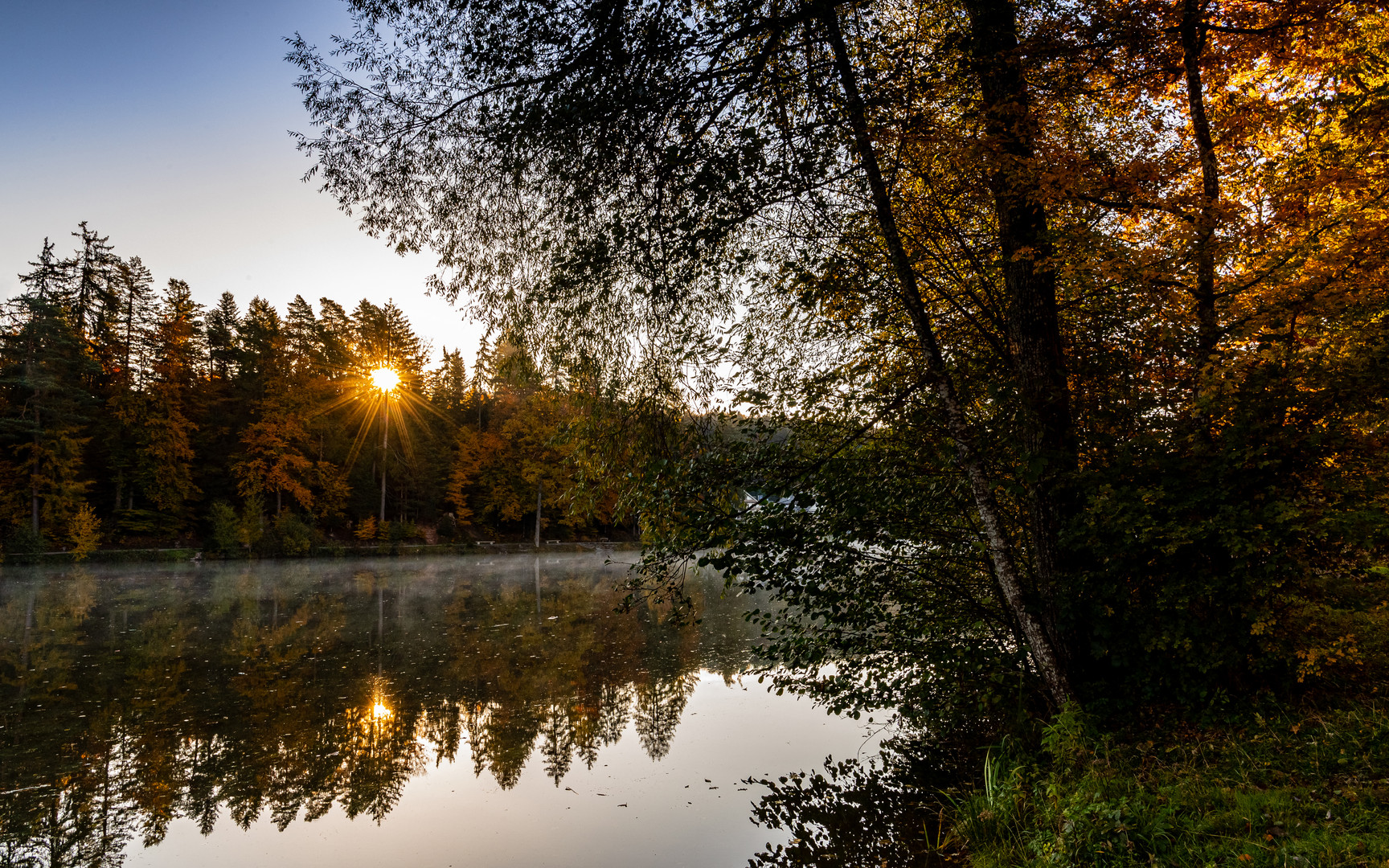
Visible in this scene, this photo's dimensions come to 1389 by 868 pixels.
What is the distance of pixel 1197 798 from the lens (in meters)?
3.91

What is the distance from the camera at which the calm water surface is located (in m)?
5.52

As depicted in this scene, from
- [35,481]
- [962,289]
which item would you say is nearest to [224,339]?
[35,481]

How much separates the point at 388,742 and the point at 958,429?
260 inches

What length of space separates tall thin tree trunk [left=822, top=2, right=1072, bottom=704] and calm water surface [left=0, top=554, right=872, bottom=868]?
8.12 ft

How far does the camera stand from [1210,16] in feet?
20.3

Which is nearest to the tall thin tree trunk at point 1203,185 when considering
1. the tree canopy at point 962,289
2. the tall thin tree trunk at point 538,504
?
A: the tree canopy at point 962,289

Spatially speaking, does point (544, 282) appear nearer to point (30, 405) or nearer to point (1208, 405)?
point (1208, 405)

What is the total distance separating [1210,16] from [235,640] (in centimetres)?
1645

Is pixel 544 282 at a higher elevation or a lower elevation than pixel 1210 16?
lower

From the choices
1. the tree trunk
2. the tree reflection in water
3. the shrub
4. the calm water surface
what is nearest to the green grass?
the tree trunk

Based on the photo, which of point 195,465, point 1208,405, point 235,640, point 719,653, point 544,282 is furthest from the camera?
point 195,465

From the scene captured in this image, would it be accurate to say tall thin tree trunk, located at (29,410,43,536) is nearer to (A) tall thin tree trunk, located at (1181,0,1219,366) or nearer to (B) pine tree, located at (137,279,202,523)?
(B) pine tree, located at (137,279,202,523)

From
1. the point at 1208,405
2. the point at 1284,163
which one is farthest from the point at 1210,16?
the point at 1208,405

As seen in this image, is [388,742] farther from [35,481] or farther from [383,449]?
[383,449]
